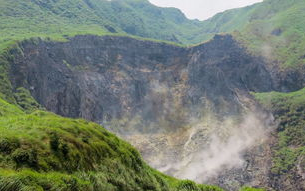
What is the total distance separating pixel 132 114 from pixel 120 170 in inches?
4420

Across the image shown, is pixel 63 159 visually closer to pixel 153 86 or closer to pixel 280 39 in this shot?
pixel 153 86

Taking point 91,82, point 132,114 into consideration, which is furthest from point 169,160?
point 91,82

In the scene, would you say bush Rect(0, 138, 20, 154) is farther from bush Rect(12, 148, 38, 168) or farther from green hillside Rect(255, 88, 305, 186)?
green hillside Rect(255, 88, 305, 186)

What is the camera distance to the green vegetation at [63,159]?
18.3m

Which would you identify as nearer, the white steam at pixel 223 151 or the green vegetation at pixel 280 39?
the white steam at pixel 223 151

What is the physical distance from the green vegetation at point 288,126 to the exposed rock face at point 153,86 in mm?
5389

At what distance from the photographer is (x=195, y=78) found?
505 ft

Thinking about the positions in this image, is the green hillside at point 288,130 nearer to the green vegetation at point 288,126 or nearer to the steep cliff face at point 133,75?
the green vegetation at point 288,126

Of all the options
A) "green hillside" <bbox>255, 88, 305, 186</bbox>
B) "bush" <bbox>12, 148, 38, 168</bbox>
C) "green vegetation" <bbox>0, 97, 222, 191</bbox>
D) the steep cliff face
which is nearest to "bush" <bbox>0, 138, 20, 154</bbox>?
"green vegetation" <bbox>0, 97, 222, 191</bbox>

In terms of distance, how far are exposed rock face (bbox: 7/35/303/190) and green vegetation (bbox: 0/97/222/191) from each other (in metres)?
82.7

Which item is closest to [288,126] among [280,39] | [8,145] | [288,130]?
[288,130]

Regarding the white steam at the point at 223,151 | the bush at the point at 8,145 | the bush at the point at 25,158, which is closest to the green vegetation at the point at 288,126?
the white steam at the point at 223,151

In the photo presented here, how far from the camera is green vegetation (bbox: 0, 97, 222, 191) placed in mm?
18266

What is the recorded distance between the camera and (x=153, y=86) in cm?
15175
